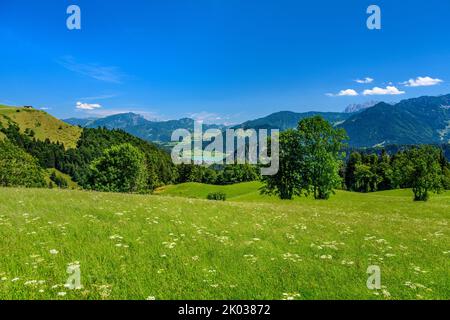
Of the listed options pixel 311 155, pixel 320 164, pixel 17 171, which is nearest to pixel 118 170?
pixel 17 171

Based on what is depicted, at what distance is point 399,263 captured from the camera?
1409 cm

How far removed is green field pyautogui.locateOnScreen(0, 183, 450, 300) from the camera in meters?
9.77

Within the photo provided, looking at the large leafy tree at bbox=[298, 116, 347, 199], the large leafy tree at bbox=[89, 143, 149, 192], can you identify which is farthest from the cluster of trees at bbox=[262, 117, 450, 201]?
the large leafy tree at bbox=[89, 143, 149, 192]

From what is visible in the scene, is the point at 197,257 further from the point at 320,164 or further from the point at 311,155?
the point at 311,155

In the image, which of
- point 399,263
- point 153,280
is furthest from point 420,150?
point 153,280

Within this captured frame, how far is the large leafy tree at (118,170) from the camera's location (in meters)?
89.7

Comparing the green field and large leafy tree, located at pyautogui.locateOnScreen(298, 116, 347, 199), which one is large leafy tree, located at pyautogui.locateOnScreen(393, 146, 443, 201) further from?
the green field

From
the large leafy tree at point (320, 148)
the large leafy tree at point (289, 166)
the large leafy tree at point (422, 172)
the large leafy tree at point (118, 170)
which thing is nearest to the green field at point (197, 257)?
the large leafy tree at point (320, 148)

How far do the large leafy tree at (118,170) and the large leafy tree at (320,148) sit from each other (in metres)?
53.2

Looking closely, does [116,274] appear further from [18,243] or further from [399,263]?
[399,263]

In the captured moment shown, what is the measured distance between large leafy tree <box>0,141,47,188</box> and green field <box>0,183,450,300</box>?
9020 centimetres

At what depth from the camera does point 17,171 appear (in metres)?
99.1

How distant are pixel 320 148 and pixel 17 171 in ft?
306
